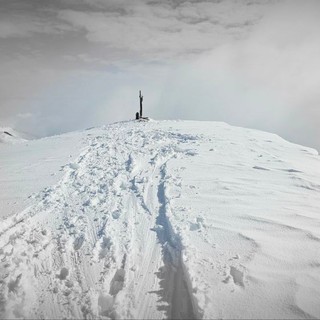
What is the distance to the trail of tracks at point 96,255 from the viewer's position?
157 inches

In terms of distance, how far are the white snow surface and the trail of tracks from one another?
0.06 feet

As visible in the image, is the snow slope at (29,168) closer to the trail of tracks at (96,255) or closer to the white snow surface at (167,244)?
the white snow surface at (167,244)

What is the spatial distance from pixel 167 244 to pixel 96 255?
135 centimetres

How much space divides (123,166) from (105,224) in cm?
419

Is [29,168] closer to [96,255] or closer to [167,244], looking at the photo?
[96,255]

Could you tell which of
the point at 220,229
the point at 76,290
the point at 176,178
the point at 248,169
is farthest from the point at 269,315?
the point at 248,169

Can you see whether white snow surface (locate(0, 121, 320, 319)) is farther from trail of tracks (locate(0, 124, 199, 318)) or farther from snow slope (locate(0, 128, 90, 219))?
snow slope (locate(0, 128, 90, 219))

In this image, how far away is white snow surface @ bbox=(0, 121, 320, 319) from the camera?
13.0ft

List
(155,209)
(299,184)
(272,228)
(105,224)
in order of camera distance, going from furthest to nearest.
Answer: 1. (299,184)
2. (155,209)
3. (105,224)
4. (272,228)

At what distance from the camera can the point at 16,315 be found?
379cm

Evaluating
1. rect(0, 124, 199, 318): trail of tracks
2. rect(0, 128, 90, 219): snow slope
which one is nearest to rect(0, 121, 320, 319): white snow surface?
rect(0, 124, 199, 318): trail of tracks

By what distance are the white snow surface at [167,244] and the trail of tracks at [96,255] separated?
0.06 feet

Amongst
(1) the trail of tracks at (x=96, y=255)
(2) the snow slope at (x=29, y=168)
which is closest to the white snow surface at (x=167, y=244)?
(1) the trail of tracks at (x=96, y=255)

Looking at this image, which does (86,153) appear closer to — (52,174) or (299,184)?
(52,174)
